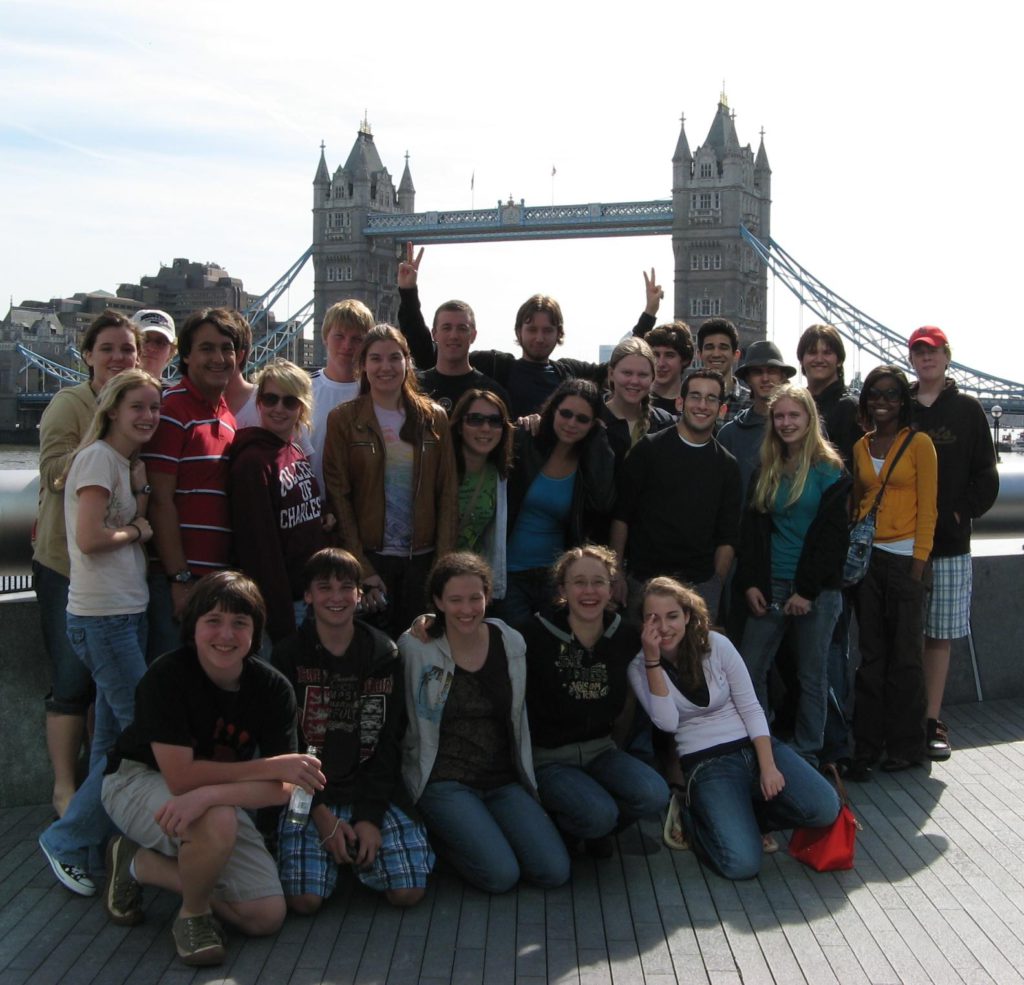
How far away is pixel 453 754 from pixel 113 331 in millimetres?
1503

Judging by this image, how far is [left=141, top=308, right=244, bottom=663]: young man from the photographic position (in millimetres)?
3281

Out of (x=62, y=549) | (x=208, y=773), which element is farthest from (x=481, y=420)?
(x=208, y=773)

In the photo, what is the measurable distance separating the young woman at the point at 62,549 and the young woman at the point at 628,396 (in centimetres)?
151

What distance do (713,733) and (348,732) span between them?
1.02 meters

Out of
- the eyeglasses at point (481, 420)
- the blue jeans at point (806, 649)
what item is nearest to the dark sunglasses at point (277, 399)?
the eyeglasses at point (481, 420)

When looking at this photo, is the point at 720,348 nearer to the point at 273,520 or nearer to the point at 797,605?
the point at 797,605

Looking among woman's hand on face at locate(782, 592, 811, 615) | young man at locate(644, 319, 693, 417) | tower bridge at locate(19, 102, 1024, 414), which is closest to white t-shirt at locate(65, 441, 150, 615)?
woman's hand on face at locate(782, 592, 811, 615)

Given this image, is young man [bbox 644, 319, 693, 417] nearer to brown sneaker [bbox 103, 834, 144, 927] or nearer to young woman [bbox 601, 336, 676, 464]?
young woman [bbox 601, 336, 676, 464]

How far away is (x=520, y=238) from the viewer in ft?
193

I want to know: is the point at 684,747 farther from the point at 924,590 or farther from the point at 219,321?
the point at 219,321

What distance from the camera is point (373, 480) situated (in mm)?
3598

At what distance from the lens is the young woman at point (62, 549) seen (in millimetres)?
3365

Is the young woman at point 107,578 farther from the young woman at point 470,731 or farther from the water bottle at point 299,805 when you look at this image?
the young woman at point 470,731

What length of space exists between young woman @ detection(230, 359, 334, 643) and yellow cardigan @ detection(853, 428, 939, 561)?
1.80 m
